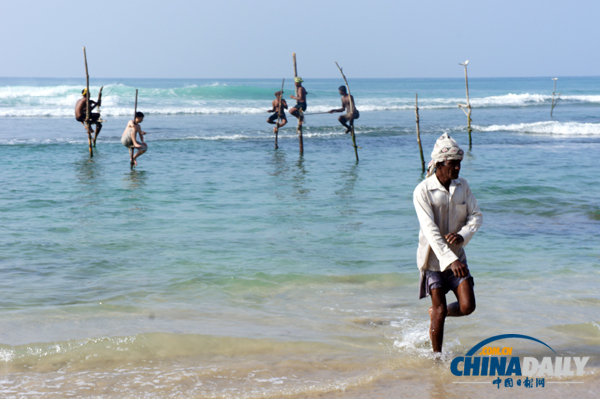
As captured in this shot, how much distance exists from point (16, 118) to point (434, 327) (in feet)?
99.7

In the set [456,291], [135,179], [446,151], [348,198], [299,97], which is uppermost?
[299,97]

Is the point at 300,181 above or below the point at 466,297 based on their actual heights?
below

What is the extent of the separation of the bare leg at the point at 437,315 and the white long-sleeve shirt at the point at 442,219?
200 millimetres

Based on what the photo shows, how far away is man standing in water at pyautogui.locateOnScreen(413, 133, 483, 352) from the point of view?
371cm

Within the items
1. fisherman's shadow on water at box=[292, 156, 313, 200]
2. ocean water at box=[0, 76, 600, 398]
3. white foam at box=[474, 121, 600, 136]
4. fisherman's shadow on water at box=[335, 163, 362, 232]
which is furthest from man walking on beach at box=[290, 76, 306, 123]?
white foam at box=[474, 121, 600, 136]

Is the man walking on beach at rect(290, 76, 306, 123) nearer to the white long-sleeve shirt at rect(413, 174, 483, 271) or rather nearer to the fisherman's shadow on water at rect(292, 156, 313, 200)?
the fisherman's shadow on water at rect(292, 156, 313, 200)

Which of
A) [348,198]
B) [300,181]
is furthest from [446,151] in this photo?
[300,181]

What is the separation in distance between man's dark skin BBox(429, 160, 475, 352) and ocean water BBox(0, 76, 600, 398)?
431 mm

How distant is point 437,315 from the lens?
13.2 feet

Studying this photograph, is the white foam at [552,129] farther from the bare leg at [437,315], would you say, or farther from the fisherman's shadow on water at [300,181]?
the bare leg at [437,315]

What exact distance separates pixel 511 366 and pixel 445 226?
1.24 metres

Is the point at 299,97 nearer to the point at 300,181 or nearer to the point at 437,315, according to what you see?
the point at 300,181

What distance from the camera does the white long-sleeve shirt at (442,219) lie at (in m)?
3.74

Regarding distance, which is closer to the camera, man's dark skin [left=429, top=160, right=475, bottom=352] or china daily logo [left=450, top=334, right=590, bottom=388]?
man's dark skin [left=429, top=160, right=475, bottom=352]
